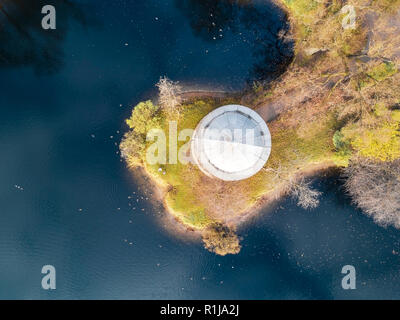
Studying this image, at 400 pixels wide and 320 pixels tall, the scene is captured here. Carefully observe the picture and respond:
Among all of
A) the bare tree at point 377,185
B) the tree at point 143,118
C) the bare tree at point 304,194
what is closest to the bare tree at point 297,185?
the bare tree at point 304,194

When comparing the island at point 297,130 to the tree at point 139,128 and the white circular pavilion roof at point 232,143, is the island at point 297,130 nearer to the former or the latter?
the tree at point 139,128

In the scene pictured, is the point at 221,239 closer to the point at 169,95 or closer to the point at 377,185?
the point at 169,95

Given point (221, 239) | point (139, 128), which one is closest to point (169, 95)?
point (139, 128)

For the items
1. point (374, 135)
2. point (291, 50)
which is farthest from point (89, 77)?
point (374, 135)

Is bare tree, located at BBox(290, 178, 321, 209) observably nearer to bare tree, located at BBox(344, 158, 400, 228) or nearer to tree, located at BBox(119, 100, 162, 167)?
bare tree, located at BBox(344, 158, 400, 228)

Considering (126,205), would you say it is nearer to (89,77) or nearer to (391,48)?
(89,77)

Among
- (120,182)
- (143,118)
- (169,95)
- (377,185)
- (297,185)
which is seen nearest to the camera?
(377,185)
